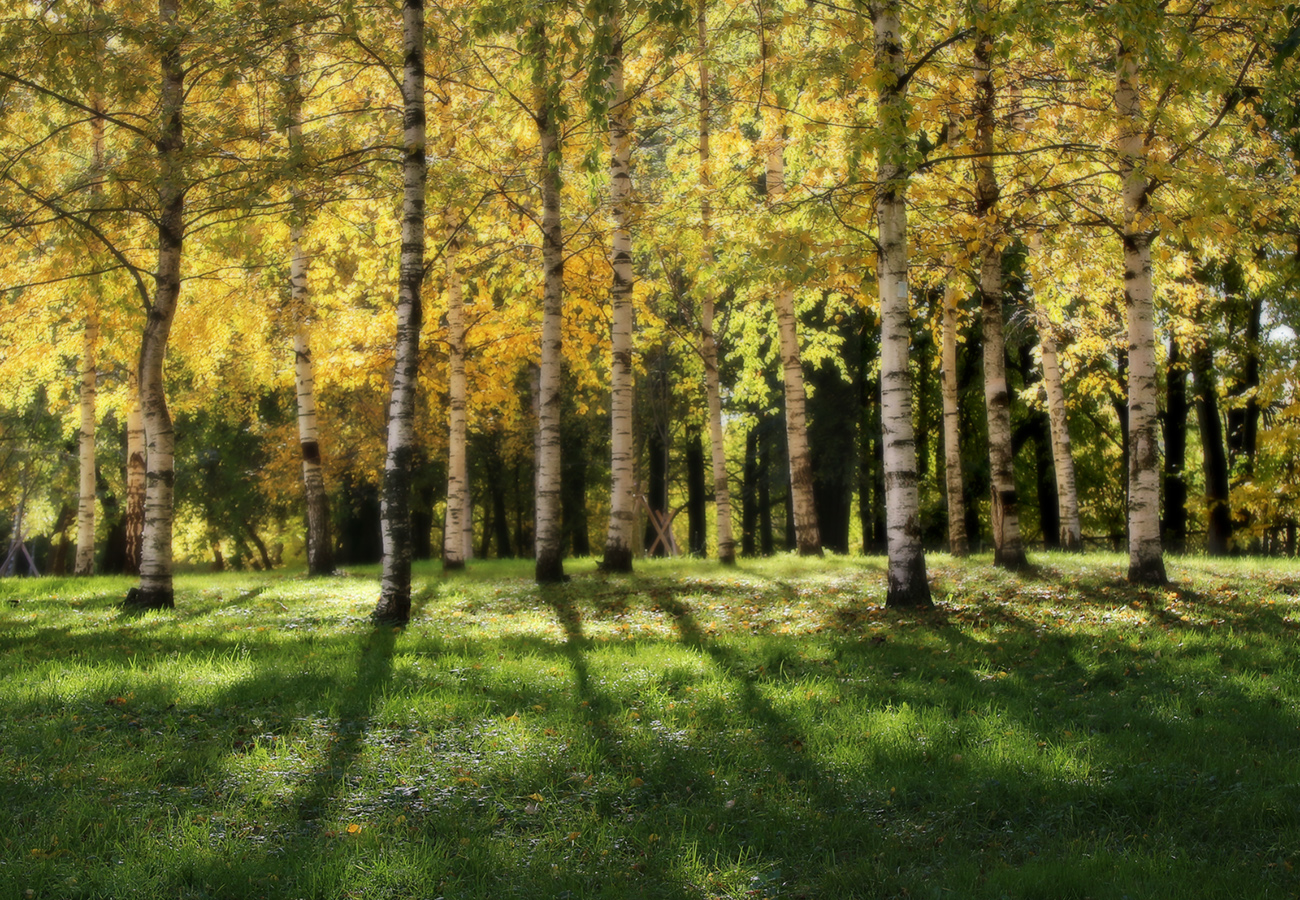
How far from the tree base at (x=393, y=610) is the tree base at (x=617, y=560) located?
18.8 ft

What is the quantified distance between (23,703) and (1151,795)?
7.39 meters

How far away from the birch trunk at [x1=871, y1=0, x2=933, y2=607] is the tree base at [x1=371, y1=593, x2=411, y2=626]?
548cm

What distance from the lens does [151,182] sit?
36.7 feet

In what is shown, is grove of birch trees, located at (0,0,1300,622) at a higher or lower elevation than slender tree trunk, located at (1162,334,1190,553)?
higher

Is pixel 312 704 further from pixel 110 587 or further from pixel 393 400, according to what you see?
pixel 110 587

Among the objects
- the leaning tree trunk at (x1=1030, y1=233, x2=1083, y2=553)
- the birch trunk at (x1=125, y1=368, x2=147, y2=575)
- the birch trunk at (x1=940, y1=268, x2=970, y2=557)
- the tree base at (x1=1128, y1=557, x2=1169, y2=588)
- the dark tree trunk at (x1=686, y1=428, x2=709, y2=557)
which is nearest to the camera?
the tree base at (x1=1128, y1=557, x2=1169, y2=588)

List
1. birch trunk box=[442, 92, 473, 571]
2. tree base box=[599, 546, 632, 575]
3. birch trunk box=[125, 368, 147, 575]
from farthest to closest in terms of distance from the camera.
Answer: birch trunk box=[125, 368, 147, 575] < birch trunk box=[442, 92, 473, 571] < tree base box=[599, 546, 632, 575]

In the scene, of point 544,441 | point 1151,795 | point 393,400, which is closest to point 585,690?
point 1151,795

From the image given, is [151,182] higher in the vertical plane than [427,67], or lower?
lower

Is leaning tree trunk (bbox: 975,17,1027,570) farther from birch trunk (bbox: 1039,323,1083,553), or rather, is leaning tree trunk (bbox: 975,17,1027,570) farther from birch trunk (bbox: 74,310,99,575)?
birch trunk (bbox: 74,310,99,575)

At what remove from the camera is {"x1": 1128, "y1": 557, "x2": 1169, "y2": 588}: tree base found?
480 inches

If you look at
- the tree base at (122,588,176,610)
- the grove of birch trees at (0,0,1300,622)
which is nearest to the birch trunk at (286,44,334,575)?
the grove of birch trees at (0,0,1300,622)

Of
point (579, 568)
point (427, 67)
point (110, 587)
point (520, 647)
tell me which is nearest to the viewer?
point (520, 647)

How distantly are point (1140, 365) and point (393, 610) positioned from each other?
9557 millimetres
